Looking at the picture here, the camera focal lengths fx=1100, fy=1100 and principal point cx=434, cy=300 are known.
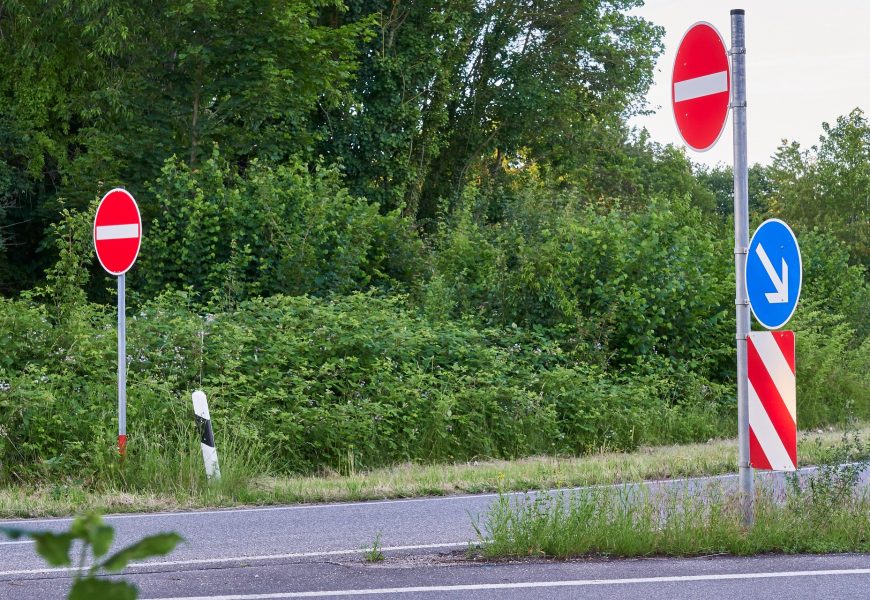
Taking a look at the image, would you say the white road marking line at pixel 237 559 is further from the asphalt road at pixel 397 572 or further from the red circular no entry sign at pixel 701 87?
the red circular no entry sign at pixel 701 87

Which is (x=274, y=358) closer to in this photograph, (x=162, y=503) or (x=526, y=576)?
(x=162, y=503)

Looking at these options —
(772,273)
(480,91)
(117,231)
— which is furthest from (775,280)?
(480,91)

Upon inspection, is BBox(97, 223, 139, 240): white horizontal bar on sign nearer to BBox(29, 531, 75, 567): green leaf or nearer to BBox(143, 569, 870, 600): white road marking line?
BBox(143, 569, 870, 600): white road marking line

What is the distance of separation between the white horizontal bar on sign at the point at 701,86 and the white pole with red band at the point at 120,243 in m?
5.97

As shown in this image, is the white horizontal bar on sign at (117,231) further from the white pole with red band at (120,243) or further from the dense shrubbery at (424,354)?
the dense shrubbery at (424,354)

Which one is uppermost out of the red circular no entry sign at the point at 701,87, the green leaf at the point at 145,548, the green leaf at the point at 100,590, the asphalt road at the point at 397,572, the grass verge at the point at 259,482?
the red circular no entry sign at the point at 701,87

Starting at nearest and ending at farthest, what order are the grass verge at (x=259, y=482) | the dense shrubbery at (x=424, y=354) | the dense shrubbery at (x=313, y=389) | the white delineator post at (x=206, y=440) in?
1. the grass verge at (x=259, y=482)
2. the white delineator post at (x=206, y=440)
3. the dense shrubbery at (x=313, y=389)
4. the dense shrubbery at (x=424, y=354)

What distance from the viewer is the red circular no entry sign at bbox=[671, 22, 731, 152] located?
7.70 m

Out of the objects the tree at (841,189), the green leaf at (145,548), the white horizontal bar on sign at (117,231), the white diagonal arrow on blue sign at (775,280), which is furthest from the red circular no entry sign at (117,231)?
the tree at (841,189)

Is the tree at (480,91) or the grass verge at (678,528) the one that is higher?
the tree at (480,91)

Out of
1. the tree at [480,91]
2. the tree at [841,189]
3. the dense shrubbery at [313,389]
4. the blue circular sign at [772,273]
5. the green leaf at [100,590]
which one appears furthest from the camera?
the tree at [841,189]

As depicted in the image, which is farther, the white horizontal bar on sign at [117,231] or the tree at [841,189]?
the tree at [841,189]

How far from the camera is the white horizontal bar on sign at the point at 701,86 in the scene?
7695mm

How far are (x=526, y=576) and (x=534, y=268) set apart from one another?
40.4 feet
